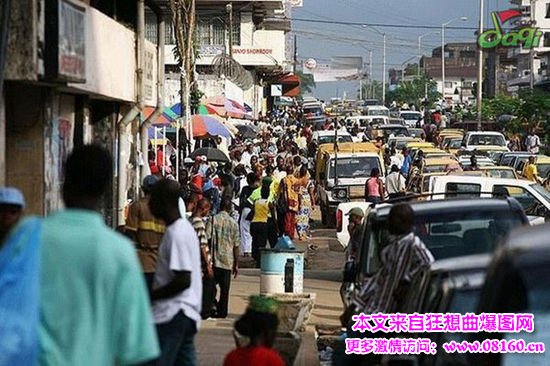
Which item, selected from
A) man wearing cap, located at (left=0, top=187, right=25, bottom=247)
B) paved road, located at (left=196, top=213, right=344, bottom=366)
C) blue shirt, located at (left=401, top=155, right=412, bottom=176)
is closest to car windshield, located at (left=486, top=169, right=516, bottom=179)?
paved road, located at (left=196, top=213, right=344, bottom=366)

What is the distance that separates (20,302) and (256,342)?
268 centimetres

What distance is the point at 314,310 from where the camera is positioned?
59.6ft

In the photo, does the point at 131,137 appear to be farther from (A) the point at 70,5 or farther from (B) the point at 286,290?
(A) the point at 70,5

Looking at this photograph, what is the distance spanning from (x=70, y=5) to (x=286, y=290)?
4.85 meters

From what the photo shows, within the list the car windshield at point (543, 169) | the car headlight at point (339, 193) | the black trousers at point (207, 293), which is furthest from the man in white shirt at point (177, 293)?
the car windshield at point (543, 169)

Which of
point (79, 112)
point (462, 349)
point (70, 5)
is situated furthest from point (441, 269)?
point (79, 112)

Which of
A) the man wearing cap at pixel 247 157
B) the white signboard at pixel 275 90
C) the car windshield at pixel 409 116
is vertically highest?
the white signboard at pixel 275 90

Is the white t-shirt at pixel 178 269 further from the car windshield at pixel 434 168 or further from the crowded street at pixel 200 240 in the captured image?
the car windshield at pixel 434 168

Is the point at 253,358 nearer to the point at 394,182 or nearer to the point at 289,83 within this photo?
the point at 394,182

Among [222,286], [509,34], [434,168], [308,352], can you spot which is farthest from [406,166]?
[509,34]

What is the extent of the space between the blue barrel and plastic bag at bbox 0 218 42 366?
11.0 meters

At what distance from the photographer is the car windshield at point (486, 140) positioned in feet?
166

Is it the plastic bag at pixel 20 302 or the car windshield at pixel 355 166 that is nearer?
the plastic bag at pixel 20 302

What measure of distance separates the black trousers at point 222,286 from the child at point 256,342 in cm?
752
